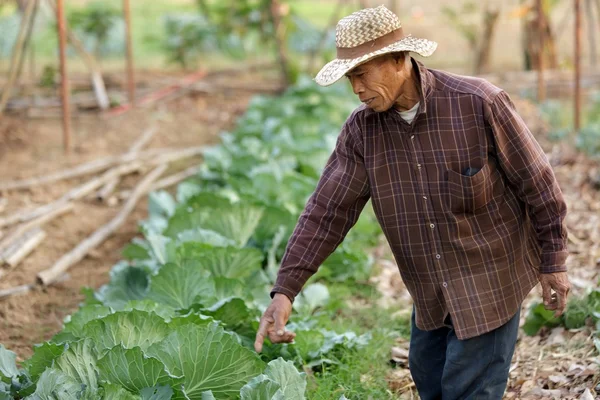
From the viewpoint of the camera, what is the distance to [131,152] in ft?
29.4

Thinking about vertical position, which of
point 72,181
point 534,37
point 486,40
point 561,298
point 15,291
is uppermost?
point 561,298

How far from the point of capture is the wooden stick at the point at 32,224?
5.92 m

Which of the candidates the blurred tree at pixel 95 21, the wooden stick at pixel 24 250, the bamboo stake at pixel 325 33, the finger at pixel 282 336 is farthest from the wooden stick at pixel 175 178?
the blurred tree at pixel 95 21

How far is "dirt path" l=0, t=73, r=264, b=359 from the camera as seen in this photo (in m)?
4.95

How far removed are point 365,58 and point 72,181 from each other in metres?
5.60

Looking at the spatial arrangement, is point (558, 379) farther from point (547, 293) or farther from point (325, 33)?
point (325, 33)

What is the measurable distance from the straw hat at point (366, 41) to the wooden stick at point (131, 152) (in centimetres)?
484

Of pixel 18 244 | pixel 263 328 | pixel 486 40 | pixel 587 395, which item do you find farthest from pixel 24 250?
pixel 486 40

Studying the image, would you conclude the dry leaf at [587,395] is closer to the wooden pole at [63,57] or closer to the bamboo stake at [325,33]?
the wooden pole at [63,57]

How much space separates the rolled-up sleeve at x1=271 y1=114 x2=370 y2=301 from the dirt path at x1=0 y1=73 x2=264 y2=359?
1.94 meters

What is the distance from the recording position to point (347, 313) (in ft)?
16.2

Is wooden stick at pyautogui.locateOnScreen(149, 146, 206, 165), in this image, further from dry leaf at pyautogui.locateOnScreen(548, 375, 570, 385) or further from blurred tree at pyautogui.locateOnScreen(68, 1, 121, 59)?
dry leaf at pyautogui.locateOnScreen(548, 375, 570, 385)

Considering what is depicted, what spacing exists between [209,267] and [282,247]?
1.01 metres

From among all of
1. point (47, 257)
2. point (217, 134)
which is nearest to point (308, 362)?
point (47, 257)
